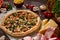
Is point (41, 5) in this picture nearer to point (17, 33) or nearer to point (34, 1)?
point (34, 1)

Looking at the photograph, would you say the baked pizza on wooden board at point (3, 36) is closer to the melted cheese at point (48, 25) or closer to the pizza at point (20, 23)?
the pizza at point (20, 23)

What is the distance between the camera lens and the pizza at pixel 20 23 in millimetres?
1531

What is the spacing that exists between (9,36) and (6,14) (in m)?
0.25

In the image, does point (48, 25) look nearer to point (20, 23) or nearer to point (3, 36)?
point (20, 23)

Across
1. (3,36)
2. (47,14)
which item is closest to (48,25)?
(47,14)

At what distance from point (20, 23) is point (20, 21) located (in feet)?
0.06

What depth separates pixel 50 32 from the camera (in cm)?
138

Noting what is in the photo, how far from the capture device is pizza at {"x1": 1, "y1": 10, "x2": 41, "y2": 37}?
1.53 metres

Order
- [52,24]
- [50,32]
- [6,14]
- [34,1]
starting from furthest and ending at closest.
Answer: [34,1]
[6,14]
[52,24]
[50,32]

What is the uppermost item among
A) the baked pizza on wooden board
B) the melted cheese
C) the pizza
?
the melted cheese

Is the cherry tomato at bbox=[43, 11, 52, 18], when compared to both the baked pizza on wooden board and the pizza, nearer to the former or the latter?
the pizza

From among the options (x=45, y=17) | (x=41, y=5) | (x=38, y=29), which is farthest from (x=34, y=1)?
(x=38, y=29)

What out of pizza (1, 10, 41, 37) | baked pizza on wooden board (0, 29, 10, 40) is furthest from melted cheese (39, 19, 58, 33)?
baked pizza on wooden board (0, 29, 10, 40)

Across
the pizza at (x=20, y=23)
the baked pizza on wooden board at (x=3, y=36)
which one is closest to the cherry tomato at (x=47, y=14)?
the pizza at (x=20, y=23)
